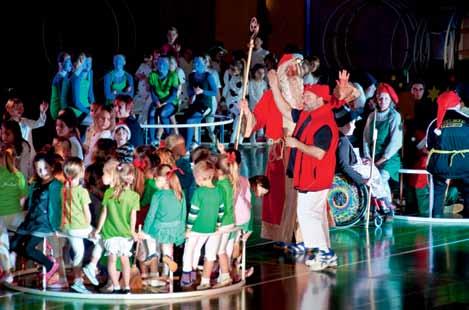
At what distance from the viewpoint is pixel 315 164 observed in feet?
47.6

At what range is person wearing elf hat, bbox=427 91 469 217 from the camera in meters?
17.8

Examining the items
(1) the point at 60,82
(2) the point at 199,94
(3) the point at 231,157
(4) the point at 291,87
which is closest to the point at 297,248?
(4) the point at 291,87

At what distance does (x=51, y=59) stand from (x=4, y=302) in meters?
15.5

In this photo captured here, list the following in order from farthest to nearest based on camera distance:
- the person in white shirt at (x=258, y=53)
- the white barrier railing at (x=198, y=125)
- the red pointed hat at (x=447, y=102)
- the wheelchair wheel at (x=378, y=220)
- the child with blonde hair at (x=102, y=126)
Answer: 1. the person in white shirt at (x=258, y=53)
2. the white barrier railing at (x=198, y=125)
3. the red pointed hat at (x=447, y=102)
4. the wheelchair wheel at (x=378, y=220)
5. the child with blonde hair at (x=102, y=126)

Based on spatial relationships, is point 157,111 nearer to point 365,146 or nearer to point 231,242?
point 365,146

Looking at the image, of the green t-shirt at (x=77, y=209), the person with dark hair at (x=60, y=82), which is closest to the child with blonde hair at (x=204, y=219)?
the green t-shirt at (x=77, y=209)

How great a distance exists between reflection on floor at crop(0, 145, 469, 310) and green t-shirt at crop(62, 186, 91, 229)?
0.68 metres

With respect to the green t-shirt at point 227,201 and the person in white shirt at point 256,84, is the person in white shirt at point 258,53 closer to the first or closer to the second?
the person in white shirt at point 256,84

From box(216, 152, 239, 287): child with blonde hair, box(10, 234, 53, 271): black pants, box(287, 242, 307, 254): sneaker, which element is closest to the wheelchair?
box(287, 242, 307, 254): sneaker

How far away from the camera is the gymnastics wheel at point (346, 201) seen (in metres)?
17.2

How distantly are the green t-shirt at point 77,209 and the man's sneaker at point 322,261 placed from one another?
2.41m

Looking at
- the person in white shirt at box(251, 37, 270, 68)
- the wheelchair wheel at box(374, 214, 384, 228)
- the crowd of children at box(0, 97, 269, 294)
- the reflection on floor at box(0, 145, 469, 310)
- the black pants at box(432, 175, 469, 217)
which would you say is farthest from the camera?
the person in white shirt at box(251, 37, 270, 68)

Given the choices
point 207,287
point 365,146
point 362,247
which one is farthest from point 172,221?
point 365,146

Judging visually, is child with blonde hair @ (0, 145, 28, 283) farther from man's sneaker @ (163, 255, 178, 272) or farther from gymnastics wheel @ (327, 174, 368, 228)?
gymnastics wheel @ (327, 174, 368, 228)
